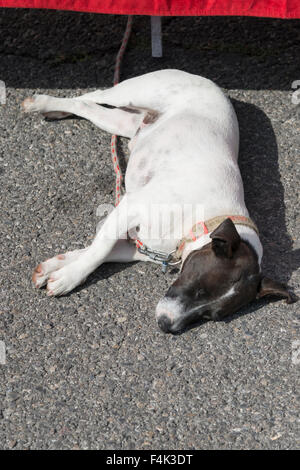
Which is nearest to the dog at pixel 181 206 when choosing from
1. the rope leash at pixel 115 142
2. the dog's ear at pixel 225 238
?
the dog's ear at pixel 225 238

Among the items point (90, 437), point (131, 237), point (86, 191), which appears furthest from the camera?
point (86, 191)

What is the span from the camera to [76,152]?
498 centimetres

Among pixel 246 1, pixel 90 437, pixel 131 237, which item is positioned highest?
pixel 246 1

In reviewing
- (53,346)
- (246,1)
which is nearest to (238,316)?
(53,346)

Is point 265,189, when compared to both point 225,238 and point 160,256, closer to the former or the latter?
point 160,256

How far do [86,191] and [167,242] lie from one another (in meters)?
0.93

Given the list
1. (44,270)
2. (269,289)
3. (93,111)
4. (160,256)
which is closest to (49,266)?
(44,270)

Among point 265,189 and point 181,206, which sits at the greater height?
point 181,206

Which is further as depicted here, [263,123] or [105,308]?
[263,123]

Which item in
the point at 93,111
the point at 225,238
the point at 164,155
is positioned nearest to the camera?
the point at 225,238

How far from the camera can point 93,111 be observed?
16.8 ft

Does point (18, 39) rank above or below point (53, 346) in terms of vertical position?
above

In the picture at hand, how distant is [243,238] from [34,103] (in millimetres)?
2064

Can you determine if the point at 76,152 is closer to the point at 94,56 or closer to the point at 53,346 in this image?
the point at 94,56
